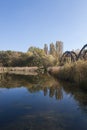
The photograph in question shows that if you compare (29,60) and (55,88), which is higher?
(29,60)

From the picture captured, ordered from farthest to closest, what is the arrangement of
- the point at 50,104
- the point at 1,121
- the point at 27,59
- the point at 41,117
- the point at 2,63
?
the point at 2,63 < the point at 27,59 < the point at 50,104 < the point at 41,117 < the point at 1,121

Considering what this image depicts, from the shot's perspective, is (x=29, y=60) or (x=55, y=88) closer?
(x=55, y=88)

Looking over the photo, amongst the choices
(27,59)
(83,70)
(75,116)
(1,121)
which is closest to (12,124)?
(1,121)

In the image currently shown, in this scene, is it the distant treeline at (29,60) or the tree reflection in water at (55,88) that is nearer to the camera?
the tree reflection in water at (55,88)

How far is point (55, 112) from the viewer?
11.5m

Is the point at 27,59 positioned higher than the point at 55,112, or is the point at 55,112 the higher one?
the point at 27,59

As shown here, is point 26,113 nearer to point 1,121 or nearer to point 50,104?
point 1,121

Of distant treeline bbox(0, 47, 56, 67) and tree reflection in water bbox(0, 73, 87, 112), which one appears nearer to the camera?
tree reflection in water bbox(0, 73, 87, 112)

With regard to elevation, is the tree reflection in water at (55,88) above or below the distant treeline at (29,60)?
below

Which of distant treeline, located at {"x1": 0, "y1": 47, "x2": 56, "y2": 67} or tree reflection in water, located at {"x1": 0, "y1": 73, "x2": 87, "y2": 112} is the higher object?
distant treeline, located at {"x1": 0, "y1": 47, "x2": 56, "y2": 67}

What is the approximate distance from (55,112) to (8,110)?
2.71m

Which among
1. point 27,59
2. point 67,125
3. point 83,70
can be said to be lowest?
point 67,125

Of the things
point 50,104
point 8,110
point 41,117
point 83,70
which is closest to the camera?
point 41,117

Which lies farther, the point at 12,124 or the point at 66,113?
the point at 66,113
